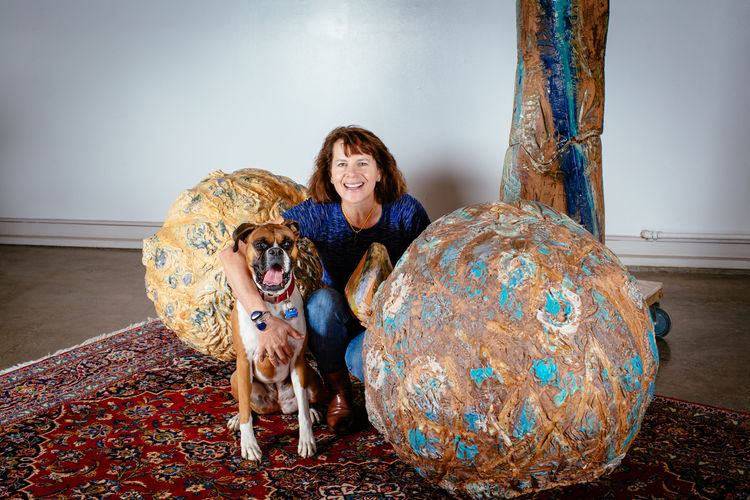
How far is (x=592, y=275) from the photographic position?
202 centimetres

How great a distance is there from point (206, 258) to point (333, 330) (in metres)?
0.82

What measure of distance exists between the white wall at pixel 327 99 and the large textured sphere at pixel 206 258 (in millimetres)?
2880

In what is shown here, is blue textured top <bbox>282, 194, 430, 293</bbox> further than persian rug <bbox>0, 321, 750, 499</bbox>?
Yes

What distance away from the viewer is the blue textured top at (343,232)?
3125 mm

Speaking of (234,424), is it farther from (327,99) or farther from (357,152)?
(327,99)

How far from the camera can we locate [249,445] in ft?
8.75

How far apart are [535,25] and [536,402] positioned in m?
2.10

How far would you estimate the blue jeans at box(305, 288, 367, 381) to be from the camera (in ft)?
9.40

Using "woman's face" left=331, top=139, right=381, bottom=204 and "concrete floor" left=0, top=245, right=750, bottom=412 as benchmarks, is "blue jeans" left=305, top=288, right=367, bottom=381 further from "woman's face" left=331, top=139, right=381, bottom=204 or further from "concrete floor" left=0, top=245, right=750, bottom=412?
"concrete floor" left=0, top=245, right=750, bottom=412

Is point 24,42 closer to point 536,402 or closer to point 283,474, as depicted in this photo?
point 283,474

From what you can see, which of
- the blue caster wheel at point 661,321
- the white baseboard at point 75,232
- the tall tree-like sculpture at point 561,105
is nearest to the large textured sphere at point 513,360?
the tall tree-like sculpture at point 561,105

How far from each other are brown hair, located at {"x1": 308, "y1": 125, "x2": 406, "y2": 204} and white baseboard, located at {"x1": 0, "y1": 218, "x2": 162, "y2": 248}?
4.41m

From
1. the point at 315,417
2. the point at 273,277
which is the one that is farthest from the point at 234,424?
the point at 273,277

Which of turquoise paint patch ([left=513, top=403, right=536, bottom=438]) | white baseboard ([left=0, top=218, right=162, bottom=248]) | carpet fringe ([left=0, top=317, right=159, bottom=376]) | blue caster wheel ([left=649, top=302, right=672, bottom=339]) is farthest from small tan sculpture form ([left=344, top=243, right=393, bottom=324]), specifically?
white baseboard ([left=0, top=218, right=162, bottom=248])
